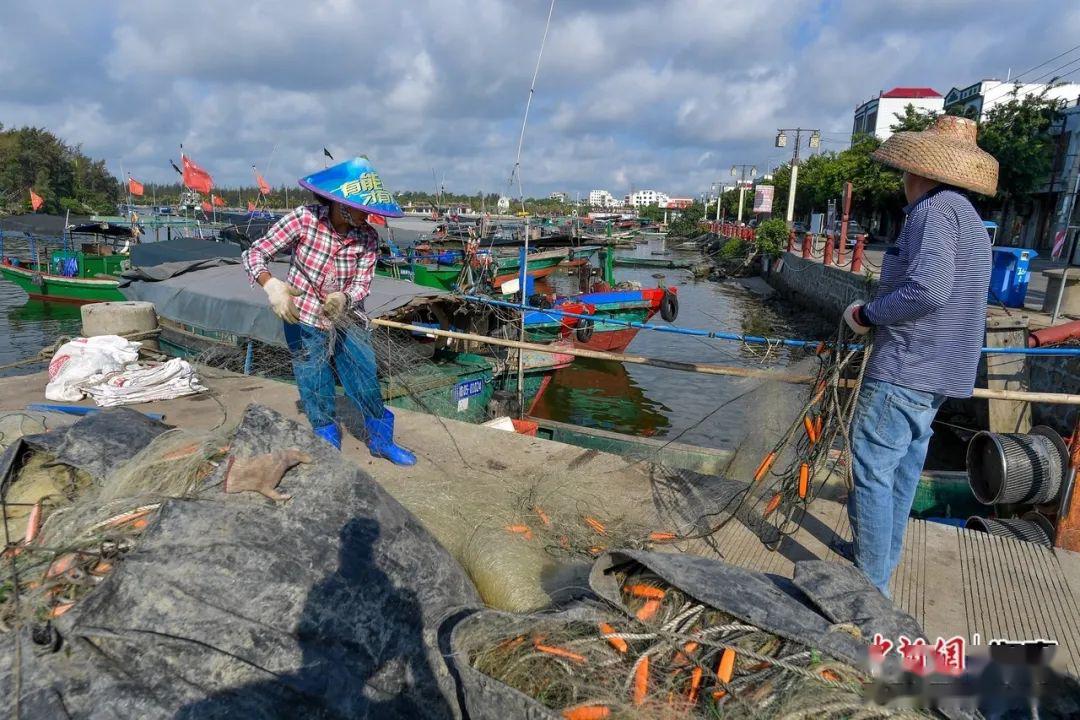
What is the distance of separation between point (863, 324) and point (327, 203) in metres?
2.81

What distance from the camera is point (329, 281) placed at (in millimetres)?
3555

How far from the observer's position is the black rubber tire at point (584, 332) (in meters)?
11.3

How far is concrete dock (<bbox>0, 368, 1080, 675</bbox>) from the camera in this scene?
8.11 feet

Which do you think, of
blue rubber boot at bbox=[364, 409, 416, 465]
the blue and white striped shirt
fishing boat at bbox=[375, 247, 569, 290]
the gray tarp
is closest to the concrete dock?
blue rubber boot at bbox=[364, 409, 416, 465]

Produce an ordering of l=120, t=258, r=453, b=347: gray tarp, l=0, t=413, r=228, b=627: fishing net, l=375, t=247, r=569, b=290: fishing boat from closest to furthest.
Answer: l=0, t=413, r=228, b=627: fishing net, l=120, t=258, r=453, b=347: gray tarp, l=375, t=247, r=569, b=290: fishing boat

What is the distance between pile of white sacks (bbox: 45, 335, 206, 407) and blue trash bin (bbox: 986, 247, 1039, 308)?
11.8 metres

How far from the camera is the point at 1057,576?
2773 millimetres

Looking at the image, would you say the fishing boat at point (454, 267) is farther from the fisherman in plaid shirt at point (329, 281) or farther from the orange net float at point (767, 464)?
the orange net float at point (767, 464)

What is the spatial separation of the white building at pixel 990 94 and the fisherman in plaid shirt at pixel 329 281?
3318 cm

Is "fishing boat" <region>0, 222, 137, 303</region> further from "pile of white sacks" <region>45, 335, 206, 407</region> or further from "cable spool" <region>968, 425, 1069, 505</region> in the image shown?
"cable spool" <region>968, 425, 1069, 505</region>

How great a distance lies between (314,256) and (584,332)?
8108 mm

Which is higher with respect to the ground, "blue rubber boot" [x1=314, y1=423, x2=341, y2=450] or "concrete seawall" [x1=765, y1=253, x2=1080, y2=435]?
"blue rubber boot" [x1=314, y1=423, x2=341, y2=450]

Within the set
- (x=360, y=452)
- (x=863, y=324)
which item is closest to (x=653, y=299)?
(x=360, y=452)

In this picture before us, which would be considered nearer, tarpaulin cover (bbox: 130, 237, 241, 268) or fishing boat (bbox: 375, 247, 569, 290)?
tarpaulin cover (bbox: 130, 237, 241, 268)
